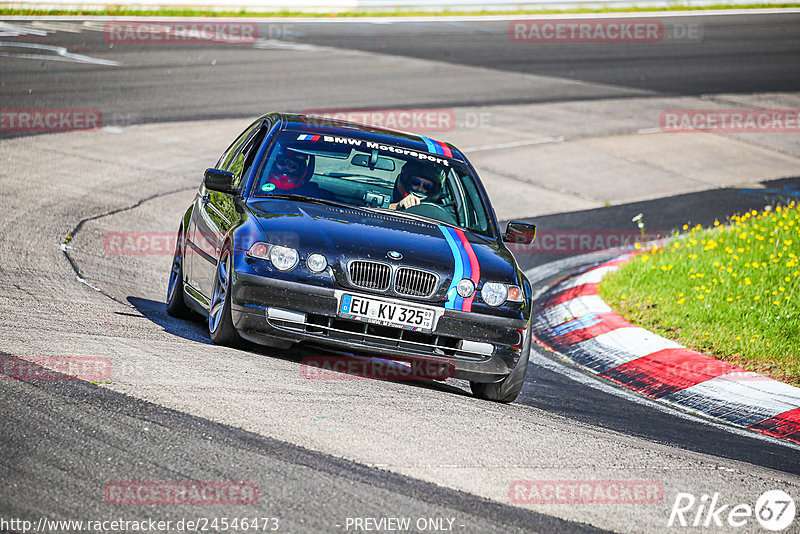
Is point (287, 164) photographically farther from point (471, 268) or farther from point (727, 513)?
point (727, 513)

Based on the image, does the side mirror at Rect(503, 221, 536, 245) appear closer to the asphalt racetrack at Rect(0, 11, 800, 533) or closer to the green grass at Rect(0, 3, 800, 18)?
the asphalt racetrack at Rect(0, 11, 800, 533)

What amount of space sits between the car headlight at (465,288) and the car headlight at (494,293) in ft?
0.25

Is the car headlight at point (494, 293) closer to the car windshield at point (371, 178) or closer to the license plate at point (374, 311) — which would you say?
the license plate at point (374, 311)

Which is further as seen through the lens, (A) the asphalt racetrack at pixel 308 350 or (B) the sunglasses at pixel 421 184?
(B) the sunglasses at pixel 421 184

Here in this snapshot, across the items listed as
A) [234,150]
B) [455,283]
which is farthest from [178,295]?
[455,283]

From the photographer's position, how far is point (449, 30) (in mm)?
27188

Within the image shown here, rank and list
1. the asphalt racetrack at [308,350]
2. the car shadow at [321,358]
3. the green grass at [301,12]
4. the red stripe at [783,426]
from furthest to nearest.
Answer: the green grass at [301,12] → the red stripe at [783,426] → the car shadow at [321,358] → the asphalt racetrack at [308,350]

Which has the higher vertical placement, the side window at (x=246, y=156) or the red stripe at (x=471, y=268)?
the side window at (x=246, y=156)

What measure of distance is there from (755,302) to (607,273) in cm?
177

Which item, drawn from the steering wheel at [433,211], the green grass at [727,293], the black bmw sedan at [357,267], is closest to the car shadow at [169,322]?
the black bmw sedan at [357,267]

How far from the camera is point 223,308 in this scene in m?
6.09

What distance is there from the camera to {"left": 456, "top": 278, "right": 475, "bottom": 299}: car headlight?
19.7 ft

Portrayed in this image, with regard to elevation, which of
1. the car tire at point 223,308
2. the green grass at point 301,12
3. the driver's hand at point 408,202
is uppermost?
the green grass at point 301,12

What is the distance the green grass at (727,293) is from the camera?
784cm
